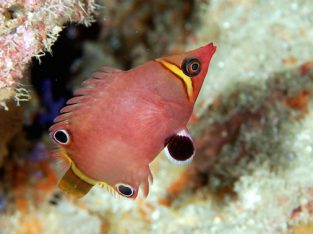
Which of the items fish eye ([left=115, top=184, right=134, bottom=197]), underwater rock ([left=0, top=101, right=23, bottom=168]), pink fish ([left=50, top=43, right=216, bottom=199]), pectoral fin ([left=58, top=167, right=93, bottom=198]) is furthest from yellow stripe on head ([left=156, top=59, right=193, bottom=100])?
underwater rock ([left=0, top=101, right=23, bottom=168])

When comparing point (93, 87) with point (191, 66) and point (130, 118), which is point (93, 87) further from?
Result: point (191, 66)

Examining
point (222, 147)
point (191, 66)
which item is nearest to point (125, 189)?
point (191, 66)

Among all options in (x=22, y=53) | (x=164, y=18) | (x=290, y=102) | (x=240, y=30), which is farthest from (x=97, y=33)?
(x=22, y=53)

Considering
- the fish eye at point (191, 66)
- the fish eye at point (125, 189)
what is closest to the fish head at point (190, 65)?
the fish eye at point (191, 66)

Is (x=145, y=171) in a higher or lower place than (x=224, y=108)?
higher

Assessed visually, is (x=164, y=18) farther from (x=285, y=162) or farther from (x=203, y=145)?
(x=285, y=162)

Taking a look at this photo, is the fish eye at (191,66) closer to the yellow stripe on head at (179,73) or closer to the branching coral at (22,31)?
the yellow stripe on head at (179,73)

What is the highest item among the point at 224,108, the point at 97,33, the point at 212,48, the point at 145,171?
the point at 212,48
